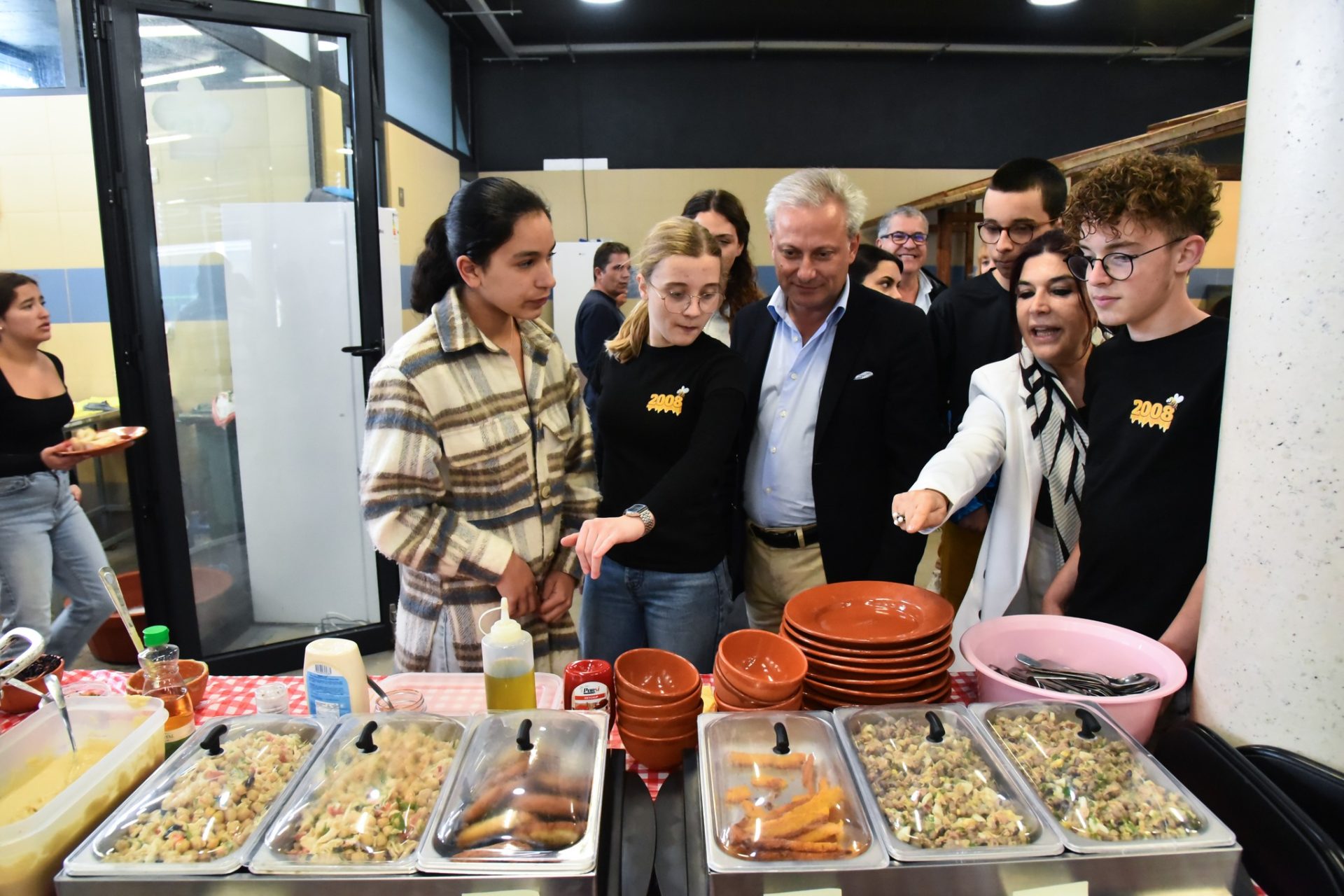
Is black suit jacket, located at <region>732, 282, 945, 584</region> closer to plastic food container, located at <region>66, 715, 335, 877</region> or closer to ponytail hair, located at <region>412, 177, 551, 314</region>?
ponytail hair, located at <region>412, 177, 551, 314</region>

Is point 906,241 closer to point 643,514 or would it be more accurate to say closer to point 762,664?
point 643,514

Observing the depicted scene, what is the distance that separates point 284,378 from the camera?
11.6 ft

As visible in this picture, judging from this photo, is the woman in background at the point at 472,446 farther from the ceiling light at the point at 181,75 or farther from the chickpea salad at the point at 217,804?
the ceiling light at the point at 181,75

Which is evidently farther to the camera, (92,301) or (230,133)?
(92,301)

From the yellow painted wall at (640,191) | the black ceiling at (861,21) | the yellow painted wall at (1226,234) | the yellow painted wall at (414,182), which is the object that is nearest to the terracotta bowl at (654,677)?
the yellow painted wall at (1226,234)

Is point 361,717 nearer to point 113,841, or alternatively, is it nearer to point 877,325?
point 113,841

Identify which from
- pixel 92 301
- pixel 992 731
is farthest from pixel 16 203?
pixel 992 731

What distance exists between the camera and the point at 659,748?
1.15 meters

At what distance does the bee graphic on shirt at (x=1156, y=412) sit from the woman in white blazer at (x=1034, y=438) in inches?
9.8

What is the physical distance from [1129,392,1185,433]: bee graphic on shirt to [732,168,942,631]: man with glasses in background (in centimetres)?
51

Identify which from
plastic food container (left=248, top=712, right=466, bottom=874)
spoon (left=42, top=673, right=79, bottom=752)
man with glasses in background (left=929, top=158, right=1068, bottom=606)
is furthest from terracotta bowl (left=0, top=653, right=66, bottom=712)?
man with glasses in background (left=929, top=158, right=1068, bottom=606)

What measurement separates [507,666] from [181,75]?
10.4 feet

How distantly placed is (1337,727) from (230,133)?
402 cm

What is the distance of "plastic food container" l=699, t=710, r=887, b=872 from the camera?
0.86 m
